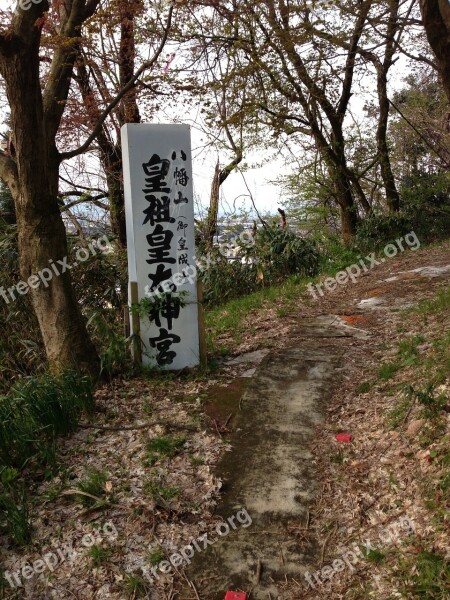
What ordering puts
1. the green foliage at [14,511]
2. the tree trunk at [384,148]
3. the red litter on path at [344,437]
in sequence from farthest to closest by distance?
the tree trunk at [384,148] < the red litter on path at [344,437] < the green foliage at [14,511]

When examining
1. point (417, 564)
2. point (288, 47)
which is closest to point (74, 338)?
point (417, 564)

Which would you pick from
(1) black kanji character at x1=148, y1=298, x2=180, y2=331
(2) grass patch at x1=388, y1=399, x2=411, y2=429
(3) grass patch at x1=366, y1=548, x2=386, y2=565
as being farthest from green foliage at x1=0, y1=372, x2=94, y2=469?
(2) grass patch at x1=388, y1=399, x2=411, y2=429

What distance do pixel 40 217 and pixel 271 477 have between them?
3.07 m

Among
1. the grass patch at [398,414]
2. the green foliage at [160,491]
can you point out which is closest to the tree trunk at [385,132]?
the grass patch at [398,414]

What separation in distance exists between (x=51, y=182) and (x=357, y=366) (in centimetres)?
348

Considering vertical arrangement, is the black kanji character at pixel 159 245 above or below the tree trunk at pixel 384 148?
below

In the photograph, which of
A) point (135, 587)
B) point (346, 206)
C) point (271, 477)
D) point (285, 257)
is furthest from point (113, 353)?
point (346, 206)

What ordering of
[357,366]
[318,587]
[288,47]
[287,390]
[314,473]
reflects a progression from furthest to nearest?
[288,47] < [357,366] < [287,390] < [314,473] < [318,587]

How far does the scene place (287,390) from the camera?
4535mm

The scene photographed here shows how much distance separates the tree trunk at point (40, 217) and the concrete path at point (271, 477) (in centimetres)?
177

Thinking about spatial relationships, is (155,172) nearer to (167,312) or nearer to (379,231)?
(167,312)

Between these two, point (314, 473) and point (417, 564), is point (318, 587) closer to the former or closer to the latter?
point (417, 564)

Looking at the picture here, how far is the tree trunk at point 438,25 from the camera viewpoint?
530cm

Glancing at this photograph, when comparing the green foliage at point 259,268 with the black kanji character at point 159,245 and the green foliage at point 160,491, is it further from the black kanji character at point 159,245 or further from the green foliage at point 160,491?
the green foliage at point 160,491
